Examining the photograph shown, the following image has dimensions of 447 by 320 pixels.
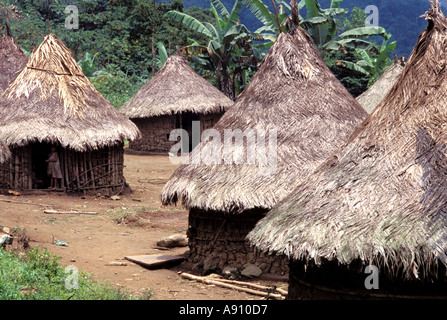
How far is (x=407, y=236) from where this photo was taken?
5043mm

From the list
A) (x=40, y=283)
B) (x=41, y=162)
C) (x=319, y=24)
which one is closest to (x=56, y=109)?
(x=41, y=162)

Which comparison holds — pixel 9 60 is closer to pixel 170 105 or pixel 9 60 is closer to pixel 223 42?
pixel 170 105

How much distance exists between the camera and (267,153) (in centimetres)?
846

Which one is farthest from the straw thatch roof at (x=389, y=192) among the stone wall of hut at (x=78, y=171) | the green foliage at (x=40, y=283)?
the stone wall of hut at (x=78, y=171)

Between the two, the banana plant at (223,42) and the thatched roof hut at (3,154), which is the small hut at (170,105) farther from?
the thatched roof hut at (3,154)

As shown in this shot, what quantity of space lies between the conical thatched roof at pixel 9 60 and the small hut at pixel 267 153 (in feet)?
32.5

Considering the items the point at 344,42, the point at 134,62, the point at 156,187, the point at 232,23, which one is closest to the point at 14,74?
the point at 156,187

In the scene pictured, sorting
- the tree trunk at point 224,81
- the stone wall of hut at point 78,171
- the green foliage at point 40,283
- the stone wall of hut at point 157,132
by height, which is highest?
the tree trunk at point 224,81

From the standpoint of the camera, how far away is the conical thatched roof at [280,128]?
8172 millimetres

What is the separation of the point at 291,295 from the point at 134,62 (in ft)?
82.7

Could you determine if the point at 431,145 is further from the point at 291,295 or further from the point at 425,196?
the point at 291,295

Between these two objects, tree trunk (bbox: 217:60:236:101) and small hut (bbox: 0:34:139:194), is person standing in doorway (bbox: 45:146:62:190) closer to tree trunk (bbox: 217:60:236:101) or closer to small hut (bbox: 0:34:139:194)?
small hut (bbox: 0:34:139:194)

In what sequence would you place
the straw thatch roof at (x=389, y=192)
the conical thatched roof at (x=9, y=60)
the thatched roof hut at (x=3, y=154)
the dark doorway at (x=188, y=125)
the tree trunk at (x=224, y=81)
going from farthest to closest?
the tree trunk at (x=224, y=81) < the dark doorway at (x=188, y=125) < the conical thatched roof at (x=9, y=60) < the thatched roof hut at (x=3, y=154) < the straw thatch roof at (x=389, y=192)

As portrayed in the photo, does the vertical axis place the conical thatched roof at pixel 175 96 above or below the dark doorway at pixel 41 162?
above
